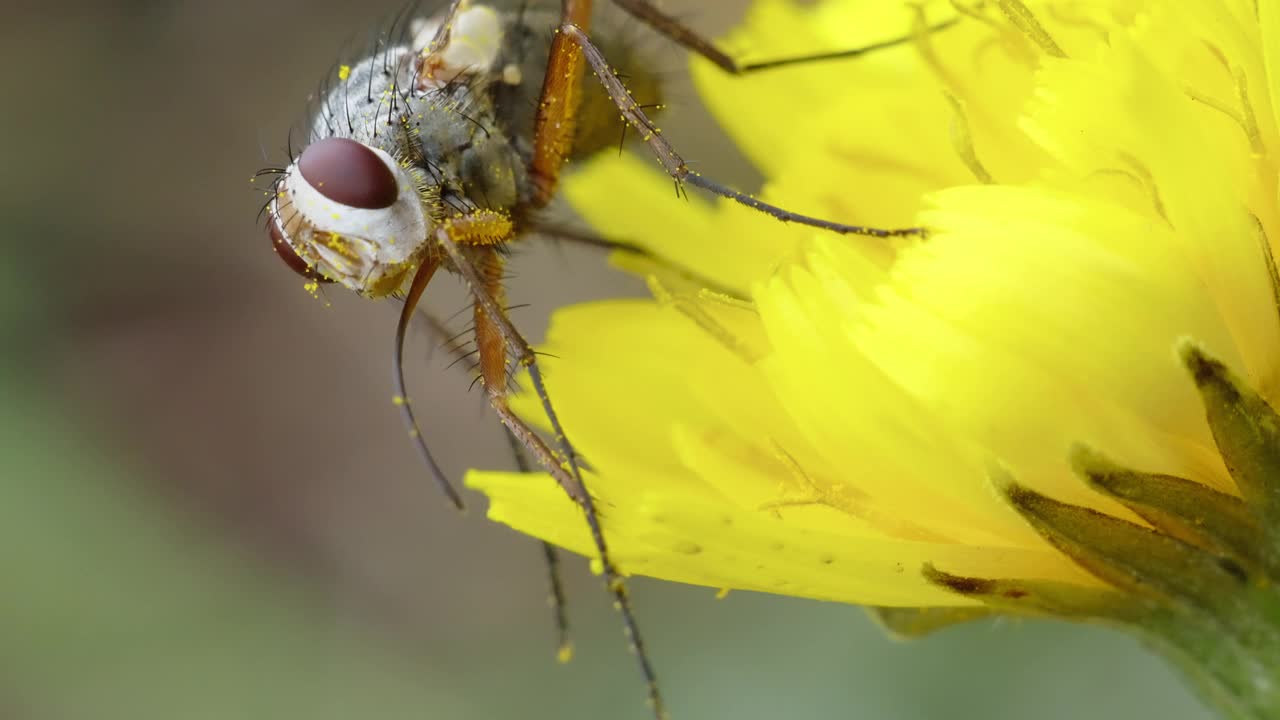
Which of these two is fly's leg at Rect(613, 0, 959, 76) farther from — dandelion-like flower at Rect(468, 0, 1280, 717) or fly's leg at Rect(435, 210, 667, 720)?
dandelion-like flower at Rect(468, 0, 1280, 717)

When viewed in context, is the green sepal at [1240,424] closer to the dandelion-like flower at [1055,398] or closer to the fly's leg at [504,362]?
A: the dandelion-like flower at [1055,398]

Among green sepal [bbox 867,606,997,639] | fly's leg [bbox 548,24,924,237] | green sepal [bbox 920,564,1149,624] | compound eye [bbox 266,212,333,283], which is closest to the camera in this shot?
green sepal [bbox 920,564,1149,624]

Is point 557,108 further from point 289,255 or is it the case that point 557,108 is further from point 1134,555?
point 1134,555

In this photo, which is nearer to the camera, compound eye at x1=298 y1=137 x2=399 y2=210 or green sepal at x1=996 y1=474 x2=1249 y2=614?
green sepal at x1=996 y1=474 x2=1249 y2=614

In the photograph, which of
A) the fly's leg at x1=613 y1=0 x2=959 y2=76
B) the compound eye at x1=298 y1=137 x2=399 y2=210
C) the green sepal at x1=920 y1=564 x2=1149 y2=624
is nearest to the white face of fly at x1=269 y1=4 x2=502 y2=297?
the compound eye at x1=298 y1=137 x2=399 y2=210

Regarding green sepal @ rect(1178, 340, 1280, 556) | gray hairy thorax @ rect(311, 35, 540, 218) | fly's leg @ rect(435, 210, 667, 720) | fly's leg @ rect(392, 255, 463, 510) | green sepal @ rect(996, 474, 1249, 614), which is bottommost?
fly's leg @ rect(392, 255, 463, 510)

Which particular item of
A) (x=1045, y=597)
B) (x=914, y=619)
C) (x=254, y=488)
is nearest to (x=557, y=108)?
(x=914, y=619)

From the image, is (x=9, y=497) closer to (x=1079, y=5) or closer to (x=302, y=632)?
(x=302, y=632)
